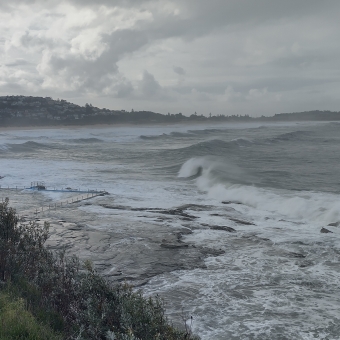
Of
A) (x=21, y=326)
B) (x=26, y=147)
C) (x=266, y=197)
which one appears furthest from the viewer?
(x=26, y=147)

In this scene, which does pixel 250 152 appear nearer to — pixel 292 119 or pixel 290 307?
pixel 290 307

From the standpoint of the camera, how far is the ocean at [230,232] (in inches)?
280

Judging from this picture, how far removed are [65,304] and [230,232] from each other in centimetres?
765

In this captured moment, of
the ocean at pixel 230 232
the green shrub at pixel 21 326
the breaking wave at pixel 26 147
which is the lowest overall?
the ocean at pixel 230 232

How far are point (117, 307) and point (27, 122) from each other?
4068 inches

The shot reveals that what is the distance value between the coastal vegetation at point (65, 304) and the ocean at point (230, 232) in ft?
6.72

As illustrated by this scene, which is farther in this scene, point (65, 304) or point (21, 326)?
point (65, 304)

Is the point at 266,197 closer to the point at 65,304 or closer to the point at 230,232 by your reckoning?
the point at 230,232

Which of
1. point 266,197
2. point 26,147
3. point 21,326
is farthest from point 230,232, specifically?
point 26,147

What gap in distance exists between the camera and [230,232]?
12477 millimetres

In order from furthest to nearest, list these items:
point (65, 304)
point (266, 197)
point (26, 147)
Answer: point (26, 147) → point (266, 197) → point (65, 304)

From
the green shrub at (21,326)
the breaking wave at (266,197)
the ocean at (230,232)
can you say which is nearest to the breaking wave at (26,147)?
the ocean at (230,232)

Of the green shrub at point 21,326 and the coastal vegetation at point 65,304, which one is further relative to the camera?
the green shrub at point 21,326

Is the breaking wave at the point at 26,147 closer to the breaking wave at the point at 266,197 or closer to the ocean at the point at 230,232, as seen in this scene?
the ocean at the point at 230,232
